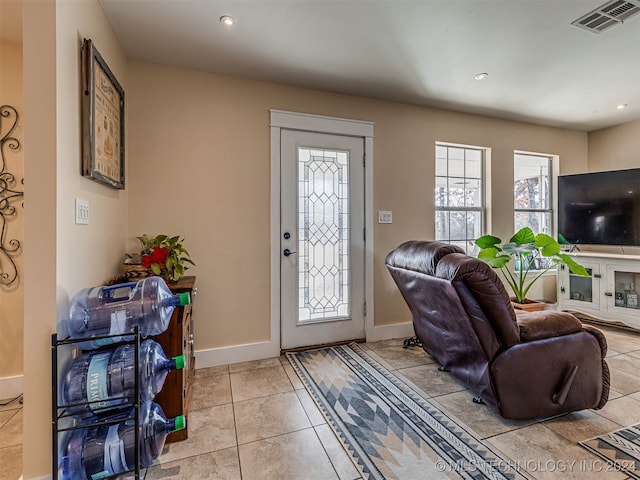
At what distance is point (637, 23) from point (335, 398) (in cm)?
323

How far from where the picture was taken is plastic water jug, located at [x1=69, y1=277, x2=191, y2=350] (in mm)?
1409

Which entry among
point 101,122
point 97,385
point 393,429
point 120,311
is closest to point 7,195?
point 101,122

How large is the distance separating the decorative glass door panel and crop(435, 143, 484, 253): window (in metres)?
1.27

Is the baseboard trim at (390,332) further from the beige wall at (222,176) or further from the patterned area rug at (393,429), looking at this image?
the patterned area rug at (393,429)

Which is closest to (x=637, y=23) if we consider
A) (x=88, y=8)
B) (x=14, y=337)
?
(x=88, y=8)

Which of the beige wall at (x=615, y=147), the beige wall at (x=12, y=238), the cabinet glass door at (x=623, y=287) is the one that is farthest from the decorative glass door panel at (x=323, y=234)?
the beige wall at (x=615, y=147)

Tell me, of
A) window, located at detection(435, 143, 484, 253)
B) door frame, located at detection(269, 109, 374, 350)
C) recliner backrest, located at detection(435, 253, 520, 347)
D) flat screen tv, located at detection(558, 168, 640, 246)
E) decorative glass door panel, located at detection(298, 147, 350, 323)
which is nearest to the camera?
recliner backrest, located at detection(435, 253, 520, 347)

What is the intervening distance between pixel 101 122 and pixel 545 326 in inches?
110

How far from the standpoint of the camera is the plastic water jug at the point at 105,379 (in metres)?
1.32

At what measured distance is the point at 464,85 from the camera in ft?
9.74

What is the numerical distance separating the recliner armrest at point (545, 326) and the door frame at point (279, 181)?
1539mm

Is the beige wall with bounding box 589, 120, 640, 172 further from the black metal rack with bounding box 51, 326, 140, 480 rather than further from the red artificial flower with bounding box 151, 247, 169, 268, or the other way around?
the black metal rack with bounding box 51, 326, 140, 480

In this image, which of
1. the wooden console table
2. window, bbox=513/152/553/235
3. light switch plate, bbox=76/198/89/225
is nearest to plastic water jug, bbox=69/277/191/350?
the wooden console table

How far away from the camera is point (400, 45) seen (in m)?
2.30
